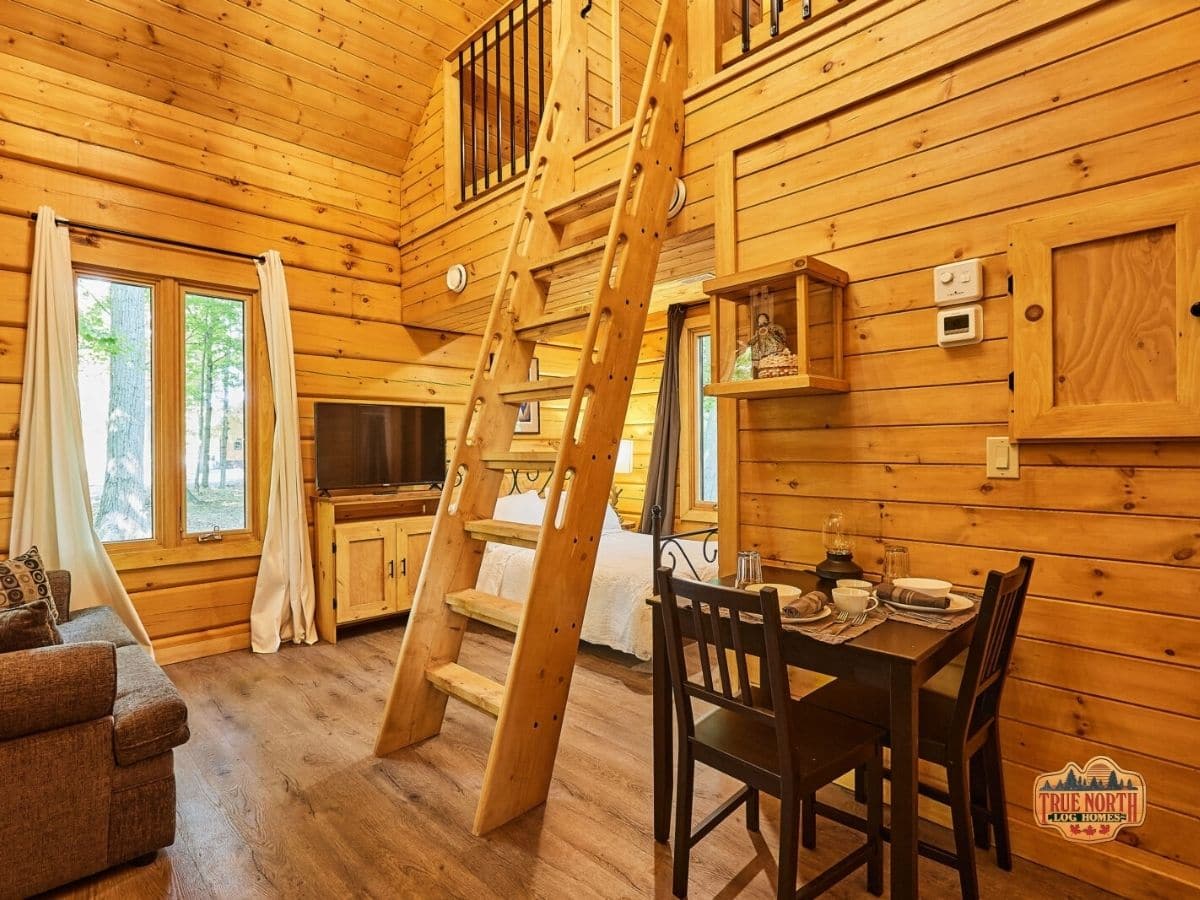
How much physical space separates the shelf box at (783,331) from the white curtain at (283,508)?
112 inches

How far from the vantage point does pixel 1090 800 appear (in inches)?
66.2

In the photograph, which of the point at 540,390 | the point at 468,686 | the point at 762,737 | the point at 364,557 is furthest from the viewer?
the point at 364,557

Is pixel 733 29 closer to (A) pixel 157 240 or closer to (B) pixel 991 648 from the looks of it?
(B) pixel 991 648

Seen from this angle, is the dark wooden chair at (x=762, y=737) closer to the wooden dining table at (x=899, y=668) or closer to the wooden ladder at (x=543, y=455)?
the wooden dining table at (x=899, y=668)

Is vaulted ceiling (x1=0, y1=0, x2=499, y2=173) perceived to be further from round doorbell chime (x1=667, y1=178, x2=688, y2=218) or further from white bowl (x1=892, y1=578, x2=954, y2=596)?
white bowl (x1=892, y1=578, x2=954, y2=596)

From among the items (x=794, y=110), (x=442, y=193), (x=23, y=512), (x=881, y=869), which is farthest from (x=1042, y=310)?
(x=23, y=512)

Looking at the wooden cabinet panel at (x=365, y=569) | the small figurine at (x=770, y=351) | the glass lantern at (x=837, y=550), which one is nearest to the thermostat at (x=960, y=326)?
the small figurine at (x=770, y=351)

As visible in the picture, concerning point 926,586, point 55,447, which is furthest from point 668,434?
point 55,447

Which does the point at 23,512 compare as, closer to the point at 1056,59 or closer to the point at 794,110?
the point at 794,110

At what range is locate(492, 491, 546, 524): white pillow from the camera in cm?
460

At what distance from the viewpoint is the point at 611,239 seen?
84.4 inches

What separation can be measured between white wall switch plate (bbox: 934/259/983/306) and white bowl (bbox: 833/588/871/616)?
0.94 metres

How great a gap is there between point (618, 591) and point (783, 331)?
6.01 ft

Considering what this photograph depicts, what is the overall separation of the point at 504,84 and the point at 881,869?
498cm
